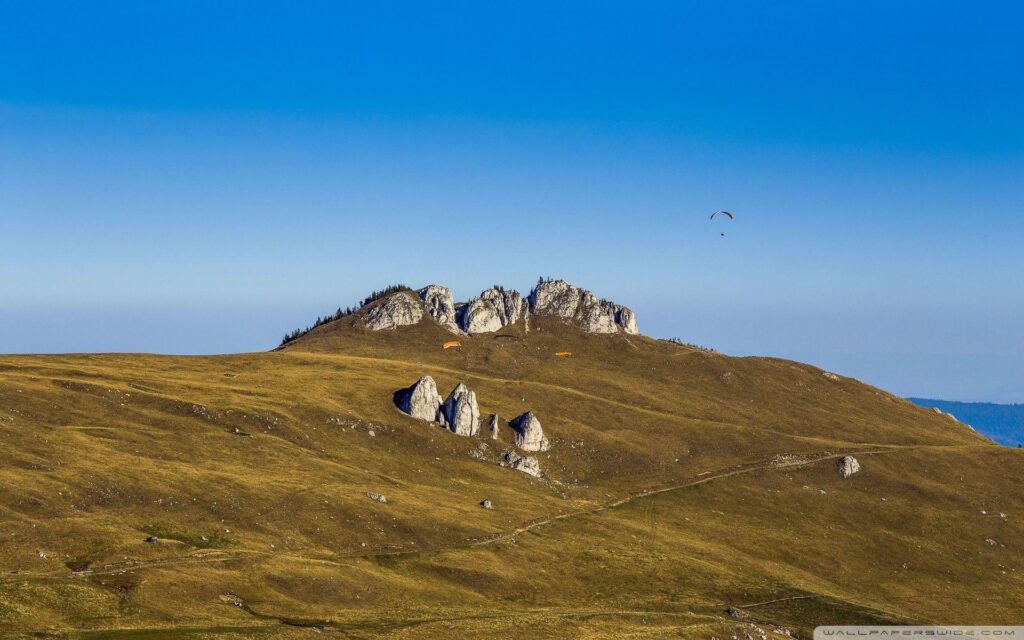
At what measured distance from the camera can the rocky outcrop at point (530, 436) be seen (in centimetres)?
16838

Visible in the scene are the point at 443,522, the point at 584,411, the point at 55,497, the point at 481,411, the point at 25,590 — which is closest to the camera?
the point at 25,590

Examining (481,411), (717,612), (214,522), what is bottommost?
(717,612)

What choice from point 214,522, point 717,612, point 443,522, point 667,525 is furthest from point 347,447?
point 717,612

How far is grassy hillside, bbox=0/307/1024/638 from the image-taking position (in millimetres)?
86938

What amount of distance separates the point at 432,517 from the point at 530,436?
161 ft

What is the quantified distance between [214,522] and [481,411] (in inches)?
3123

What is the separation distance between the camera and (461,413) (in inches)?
6614

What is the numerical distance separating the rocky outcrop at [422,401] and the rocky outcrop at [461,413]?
2209 millimetres

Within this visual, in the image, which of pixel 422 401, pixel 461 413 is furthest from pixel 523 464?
pixel 422 401

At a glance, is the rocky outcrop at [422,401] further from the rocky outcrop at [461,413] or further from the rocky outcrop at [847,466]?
the rocky outcrop at [847,466]

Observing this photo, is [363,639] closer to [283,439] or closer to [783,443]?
[283,439]

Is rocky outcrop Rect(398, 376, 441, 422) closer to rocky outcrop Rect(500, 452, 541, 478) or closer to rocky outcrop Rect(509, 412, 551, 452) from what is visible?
rocky outcrop Rect(509, 412, 551, 452)

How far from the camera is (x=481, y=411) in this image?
176750mm

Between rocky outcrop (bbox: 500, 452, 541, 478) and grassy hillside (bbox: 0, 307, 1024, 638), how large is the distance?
9.84 feet
